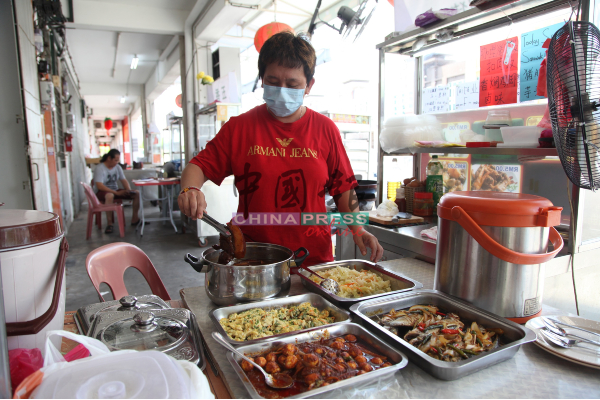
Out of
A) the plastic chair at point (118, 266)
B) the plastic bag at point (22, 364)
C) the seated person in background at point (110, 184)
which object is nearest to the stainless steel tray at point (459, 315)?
the plastic bag at point (22, 364)

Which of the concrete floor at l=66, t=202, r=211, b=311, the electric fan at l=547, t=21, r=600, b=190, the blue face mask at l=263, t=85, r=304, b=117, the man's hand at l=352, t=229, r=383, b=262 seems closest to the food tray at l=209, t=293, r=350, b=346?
the man's hand at l=352, t=229, r=383, b=262

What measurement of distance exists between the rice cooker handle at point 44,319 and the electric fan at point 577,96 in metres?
1.75

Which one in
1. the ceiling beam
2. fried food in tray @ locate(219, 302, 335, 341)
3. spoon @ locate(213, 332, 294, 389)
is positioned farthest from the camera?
the ceiling beam

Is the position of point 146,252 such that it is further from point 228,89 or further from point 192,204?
point 192,204

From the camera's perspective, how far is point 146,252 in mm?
5770

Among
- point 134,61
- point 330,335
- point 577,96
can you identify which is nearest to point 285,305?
point 330,335

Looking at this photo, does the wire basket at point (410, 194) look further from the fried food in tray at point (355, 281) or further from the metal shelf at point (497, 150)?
the fried food in tray at point (355, 281)

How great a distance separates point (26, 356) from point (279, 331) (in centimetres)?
62

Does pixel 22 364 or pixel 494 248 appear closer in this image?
pixel 22 364

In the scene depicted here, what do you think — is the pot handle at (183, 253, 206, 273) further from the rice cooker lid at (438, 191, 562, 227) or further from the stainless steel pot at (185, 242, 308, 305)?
the rice cooker lid at (438, 191, 562, 227)

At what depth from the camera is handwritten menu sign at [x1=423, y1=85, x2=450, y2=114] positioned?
113 inches

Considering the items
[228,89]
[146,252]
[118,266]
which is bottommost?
[146,252]

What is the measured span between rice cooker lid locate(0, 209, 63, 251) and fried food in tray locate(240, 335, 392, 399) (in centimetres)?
62

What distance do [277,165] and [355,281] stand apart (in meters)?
A: 0.63
